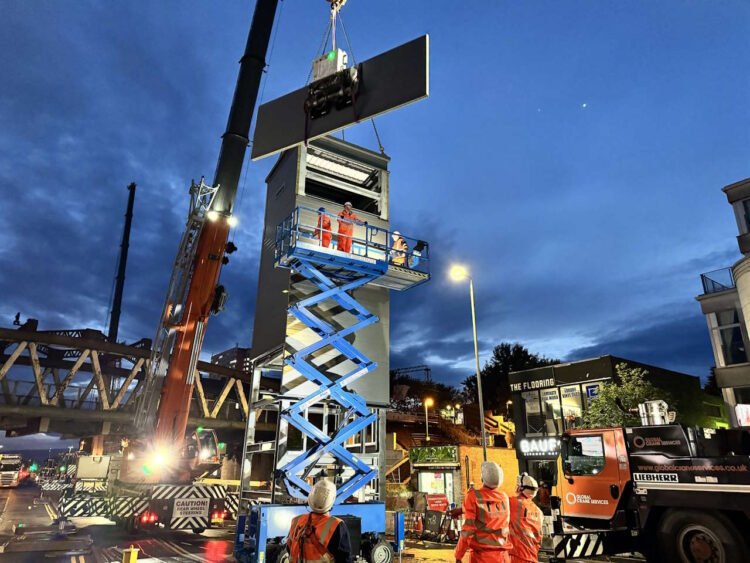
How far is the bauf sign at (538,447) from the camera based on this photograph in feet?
104

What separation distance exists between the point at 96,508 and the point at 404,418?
109ft

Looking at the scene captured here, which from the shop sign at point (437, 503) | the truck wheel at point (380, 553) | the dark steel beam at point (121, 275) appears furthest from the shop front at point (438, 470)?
the dark steel beam at point (121, 275)

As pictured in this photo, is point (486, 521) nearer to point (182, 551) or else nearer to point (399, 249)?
point (399, 249)

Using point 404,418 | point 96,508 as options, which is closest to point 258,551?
point 96,508

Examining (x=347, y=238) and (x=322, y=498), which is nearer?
(x=322, y=498)

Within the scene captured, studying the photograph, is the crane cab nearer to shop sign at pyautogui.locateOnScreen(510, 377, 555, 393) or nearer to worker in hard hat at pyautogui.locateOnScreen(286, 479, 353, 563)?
worker in hard hat at pyautogui.locateOnScreen(286, 479, 353, 563)

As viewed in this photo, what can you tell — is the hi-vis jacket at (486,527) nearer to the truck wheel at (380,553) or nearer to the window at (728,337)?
the truck wheel at (380,553)

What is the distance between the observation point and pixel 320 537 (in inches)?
182

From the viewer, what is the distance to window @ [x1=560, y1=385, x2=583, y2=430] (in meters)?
31.5

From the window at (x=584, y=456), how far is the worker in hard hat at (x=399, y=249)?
6271 mm

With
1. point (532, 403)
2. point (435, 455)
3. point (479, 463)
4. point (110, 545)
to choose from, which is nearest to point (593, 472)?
point (110, 545)

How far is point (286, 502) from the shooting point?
11.0 m

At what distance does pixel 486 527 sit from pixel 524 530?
42.0 inches

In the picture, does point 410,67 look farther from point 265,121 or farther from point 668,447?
point 668,447
